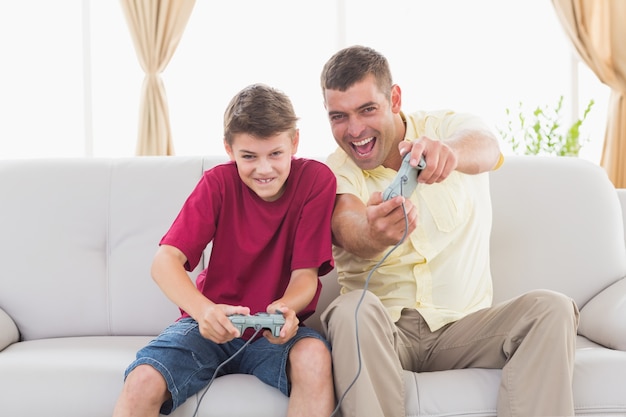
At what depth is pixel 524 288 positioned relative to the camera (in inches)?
87.4

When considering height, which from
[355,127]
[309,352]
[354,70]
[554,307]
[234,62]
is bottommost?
[309,352]

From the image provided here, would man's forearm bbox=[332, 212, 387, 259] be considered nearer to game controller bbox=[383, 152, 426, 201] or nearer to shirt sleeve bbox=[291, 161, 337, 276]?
shirt sleeve bbox=[291, 161, 337, 276]

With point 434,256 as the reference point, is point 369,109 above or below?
above

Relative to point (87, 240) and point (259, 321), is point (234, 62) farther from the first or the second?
point (259, 321)

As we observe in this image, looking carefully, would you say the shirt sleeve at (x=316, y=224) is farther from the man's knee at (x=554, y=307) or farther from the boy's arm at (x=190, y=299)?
the man's knee at (x=554, y=307)

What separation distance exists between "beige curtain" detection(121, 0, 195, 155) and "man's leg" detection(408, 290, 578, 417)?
8.72 ft

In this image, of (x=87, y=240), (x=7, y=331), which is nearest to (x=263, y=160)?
(x=87, y=240)

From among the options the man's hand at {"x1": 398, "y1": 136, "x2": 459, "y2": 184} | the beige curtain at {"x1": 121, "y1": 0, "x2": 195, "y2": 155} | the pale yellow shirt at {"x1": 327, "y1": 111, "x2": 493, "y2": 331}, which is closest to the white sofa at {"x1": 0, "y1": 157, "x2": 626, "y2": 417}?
the pale yellow shirt at {"x1": 327, "y1": 111, "x2": 493, "y2": 331}

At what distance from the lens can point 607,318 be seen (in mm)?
2008

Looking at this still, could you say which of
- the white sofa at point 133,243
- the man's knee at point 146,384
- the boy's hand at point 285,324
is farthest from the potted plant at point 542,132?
the man's knee at point 146,384

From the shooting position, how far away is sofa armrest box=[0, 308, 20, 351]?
209 cm

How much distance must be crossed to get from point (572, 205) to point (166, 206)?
1.27 meters

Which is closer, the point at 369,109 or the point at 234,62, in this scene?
the point at 369,109

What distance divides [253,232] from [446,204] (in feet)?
1.75
